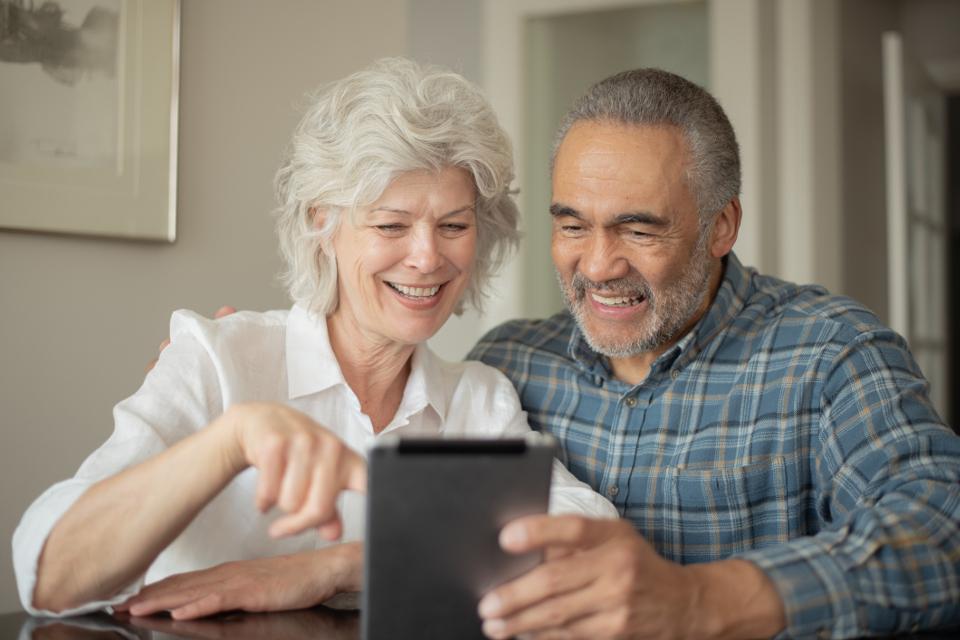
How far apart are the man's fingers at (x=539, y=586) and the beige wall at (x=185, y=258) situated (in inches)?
60.3

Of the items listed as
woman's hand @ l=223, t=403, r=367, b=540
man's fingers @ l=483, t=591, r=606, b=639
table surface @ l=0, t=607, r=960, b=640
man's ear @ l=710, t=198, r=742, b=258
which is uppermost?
man's ear @ l=710, t=198, r=742, b=258

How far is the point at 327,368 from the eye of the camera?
5.78 feet

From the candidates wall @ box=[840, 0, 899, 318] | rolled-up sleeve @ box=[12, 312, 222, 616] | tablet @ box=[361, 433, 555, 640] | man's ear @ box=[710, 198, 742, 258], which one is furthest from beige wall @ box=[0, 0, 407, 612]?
wall @ box=[840, 0, 899, 318]

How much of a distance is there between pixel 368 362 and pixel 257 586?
0.57 meters

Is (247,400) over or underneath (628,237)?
underneath

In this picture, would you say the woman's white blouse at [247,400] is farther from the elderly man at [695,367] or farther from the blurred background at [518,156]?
the blurred background at [518,156]

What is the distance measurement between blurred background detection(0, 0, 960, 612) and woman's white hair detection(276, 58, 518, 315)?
0.24 meters

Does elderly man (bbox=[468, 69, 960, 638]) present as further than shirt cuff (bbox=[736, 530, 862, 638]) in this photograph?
Yes

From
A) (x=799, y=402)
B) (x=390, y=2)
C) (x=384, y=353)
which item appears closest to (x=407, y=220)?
(x=384, y=353)

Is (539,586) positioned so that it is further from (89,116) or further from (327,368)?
(89,116)

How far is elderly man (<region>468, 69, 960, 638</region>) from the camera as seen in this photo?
1.68 m

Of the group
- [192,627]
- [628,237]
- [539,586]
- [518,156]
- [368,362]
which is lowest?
[192,627]

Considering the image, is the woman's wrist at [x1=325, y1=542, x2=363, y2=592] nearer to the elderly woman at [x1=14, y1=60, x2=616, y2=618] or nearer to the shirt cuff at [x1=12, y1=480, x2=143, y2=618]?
the elderly woman at [x1=14, y1=60, x2=616, y2=618]

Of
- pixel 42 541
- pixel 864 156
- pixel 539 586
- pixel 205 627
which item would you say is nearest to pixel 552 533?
pixel 539 586
